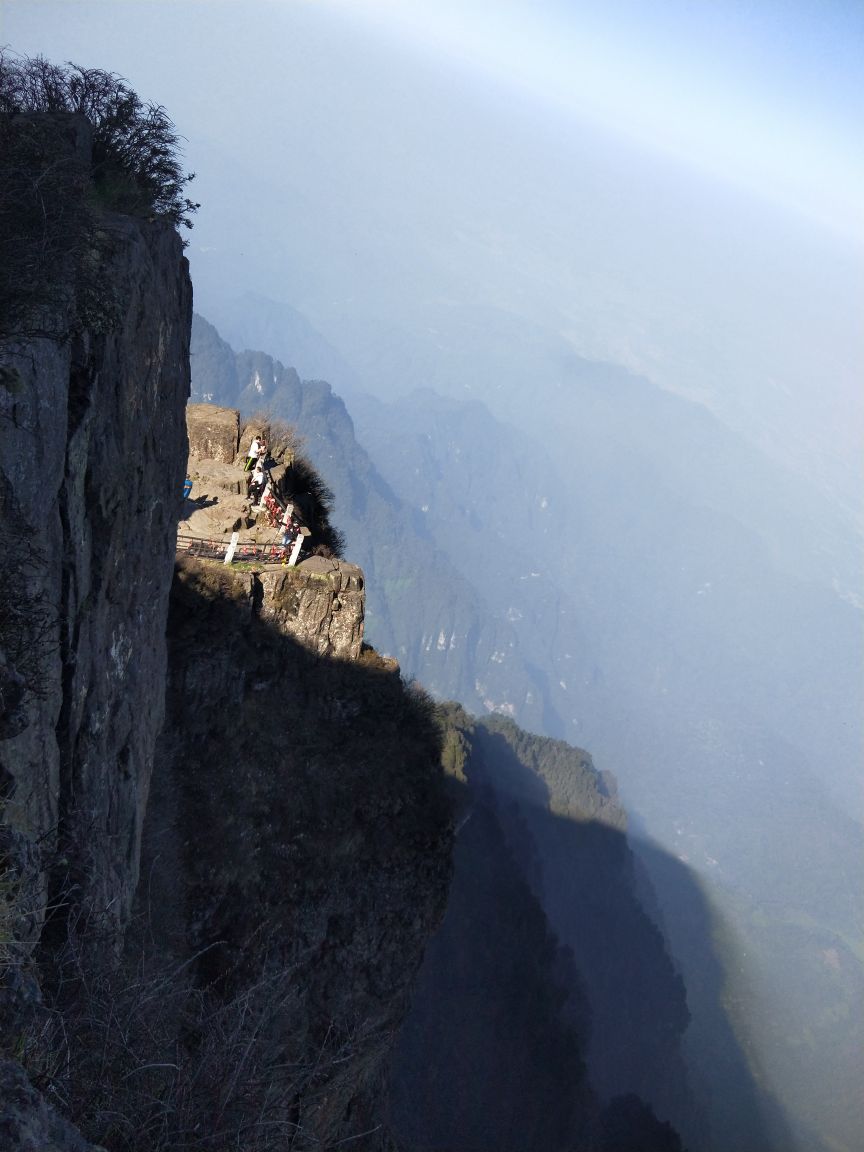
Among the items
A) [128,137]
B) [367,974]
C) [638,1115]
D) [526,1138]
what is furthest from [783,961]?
[128,137]

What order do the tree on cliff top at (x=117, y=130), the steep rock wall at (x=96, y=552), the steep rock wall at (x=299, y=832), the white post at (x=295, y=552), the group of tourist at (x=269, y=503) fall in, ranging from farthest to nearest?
1. the group of tourist at (x=269, y=503)
2. the white post at (x=295, y=552)
3. the steep rock wall at (x=299, y=832)
4. the tree on cliff top at (x=117, y=130)
5. the steep rock wall at (x=96, y=552)

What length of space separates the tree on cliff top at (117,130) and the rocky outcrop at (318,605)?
24.5 ft

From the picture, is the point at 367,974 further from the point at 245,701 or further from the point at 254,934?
the point at 245,701

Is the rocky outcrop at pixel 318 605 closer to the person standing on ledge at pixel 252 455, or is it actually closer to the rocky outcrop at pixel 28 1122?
the person standing on ledge at pixel 252 455

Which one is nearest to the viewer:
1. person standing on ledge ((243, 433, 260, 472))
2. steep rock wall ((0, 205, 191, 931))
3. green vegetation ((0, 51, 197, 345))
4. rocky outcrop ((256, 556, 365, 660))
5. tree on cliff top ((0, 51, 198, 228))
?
steep rock wall ((0, 205, 191, 931))

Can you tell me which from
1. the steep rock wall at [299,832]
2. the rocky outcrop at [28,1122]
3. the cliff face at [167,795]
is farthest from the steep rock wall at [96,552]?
the steep rock wall at [299,832]

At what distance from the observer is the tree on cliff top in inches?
429

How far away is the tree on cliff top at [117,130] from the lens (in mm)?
10898

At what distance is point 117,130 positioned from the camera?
39.5 feet

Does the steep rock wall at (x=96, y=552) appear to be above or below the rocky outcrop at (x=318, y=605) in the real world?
above

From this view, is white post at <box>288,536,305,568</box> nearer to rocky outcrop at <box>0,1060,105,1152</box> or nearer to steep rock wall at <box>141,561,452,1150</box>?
steep rock wall at <box>141,561,452,1150</box>

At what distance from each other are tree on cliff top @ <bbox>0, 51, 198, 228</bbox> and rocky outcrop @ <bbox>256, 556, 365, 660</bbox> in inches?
294

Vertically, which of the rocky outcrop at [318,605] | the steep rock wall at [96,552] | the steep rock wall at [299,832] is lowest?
the steep rock wall at [299,832]

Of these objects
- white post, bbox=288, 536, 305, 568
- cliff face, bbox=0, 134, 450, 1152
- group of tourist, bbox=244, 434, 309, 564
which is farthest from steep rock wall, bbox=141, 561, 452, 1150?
group of tourist, bbox=244, 434, 309, 564
